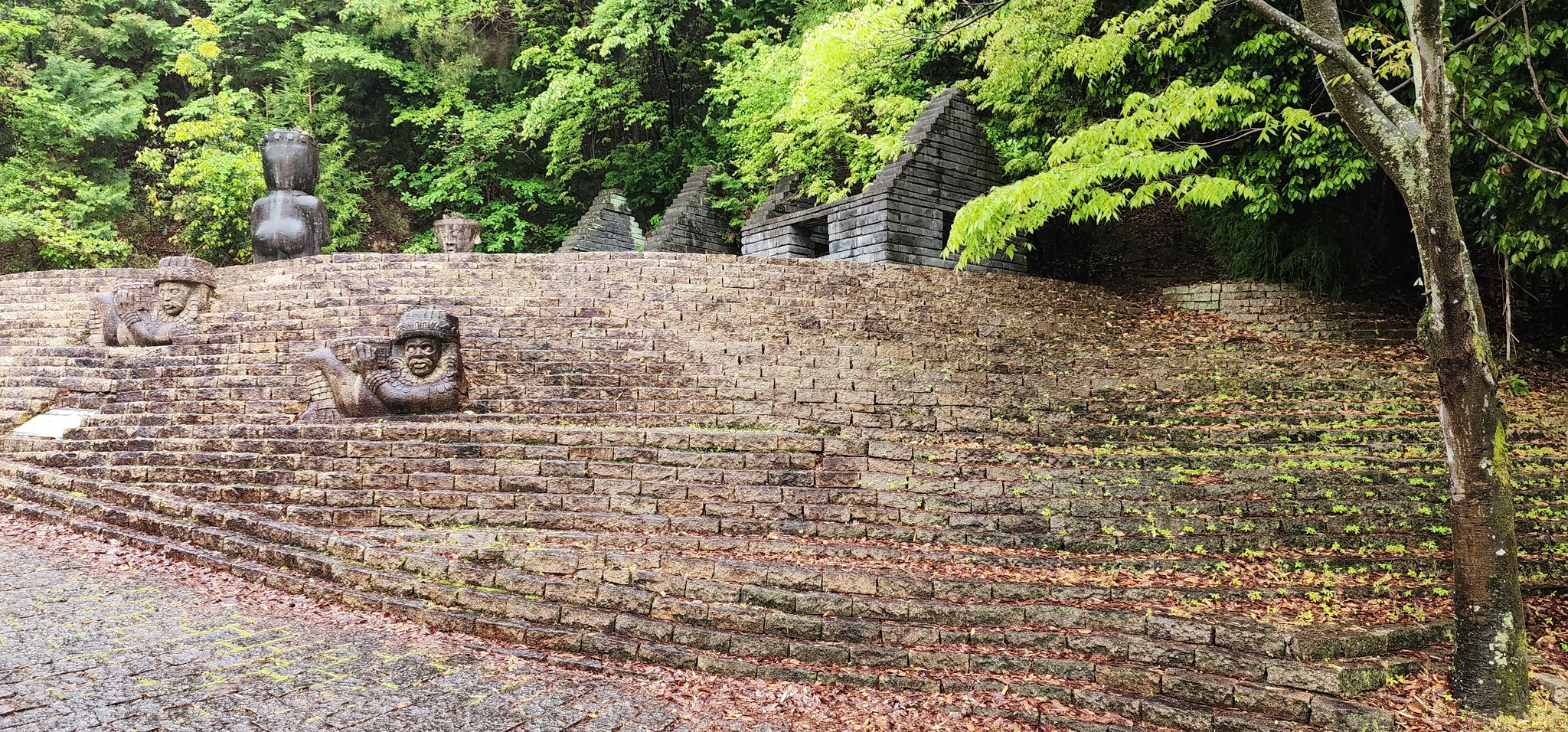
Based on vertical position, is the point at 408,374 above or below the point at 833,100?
below

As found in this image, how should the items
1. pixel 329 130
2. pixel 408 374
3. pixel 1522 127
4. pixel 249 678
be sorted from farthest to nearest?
pixel 329 130 < pixel 1522 127 < pixel 408 374 < pixel 249 678

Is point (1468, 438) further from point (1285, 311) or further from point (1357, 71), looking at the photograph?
point (1285, 311)

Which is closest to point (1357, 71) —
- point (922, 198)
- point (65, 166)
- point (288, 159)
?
point (922, 198)

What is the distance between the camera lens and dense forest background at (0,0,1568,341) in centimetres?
994

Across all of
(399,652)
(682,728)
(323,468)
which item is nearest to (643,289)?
(323,468)

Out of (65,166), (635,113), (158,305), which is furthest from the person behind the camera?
(635,113)

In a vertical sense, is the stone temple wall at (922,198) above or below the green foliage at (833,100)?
below

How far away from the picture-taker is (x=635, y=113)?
19984 millimetres

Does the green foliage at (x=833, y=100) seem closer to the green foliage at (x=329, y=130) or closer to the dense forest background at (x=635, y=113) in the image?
the dense forest background at (x=635, y=113)

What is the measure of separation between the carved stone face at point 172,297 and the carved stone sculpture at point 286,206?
345 cm

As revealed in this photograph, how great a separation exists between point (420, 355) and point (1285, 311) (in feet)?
36.5

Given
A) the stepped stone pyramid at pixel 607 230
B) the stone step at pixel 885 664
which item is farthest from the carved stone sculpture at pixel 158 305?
the stepped stone pyramid at pixel 607 230

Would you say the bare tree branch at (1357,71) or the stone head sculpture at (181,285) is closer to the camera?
the bare tree branch at (1357,71)

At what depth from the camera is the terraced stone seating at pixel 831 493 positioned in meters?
4.54
